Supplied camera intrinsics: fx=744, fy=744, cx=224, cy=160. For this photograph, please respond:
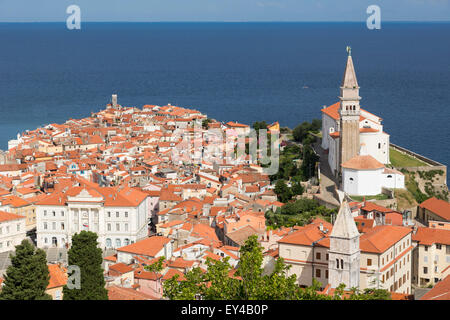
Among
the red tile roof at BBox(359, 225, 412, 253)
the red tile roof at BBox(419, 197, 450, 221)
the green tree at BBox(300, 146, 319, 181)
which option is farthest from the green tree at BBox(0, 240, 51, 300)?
the green tree at BBox(300, 146, 319, 181)

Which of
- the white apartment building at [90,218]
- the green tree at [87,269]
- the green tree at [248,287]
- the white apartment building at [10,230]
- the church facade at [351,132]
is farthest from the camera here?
the church facade at [351,132]

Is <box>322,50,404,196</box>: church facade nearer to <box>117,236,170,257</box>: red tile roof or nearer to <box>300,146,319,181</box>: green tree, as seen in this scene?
<box>300,146,319,181</box>: green tree

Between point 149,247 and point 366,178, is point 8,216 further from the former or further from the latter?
point 366,178

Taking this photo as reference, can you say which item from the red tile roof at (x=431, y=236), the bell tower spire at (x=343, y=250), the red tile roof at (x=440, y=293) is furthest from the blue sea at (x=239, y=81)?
the red tile roof at (x=440, y=293)

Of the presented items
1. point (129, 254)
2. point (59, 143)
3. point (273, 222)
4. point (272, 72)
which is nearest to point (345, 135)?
point (273, 222)

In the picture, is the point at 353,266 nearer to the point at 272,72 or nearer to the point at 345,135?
the point at 345,135

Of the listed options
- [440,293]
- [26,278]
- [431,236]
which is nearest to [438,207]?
[431,236]

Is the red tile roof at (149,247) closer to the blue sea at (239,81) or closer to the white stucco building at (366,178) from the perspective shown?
the white stucco building at (366,178)
